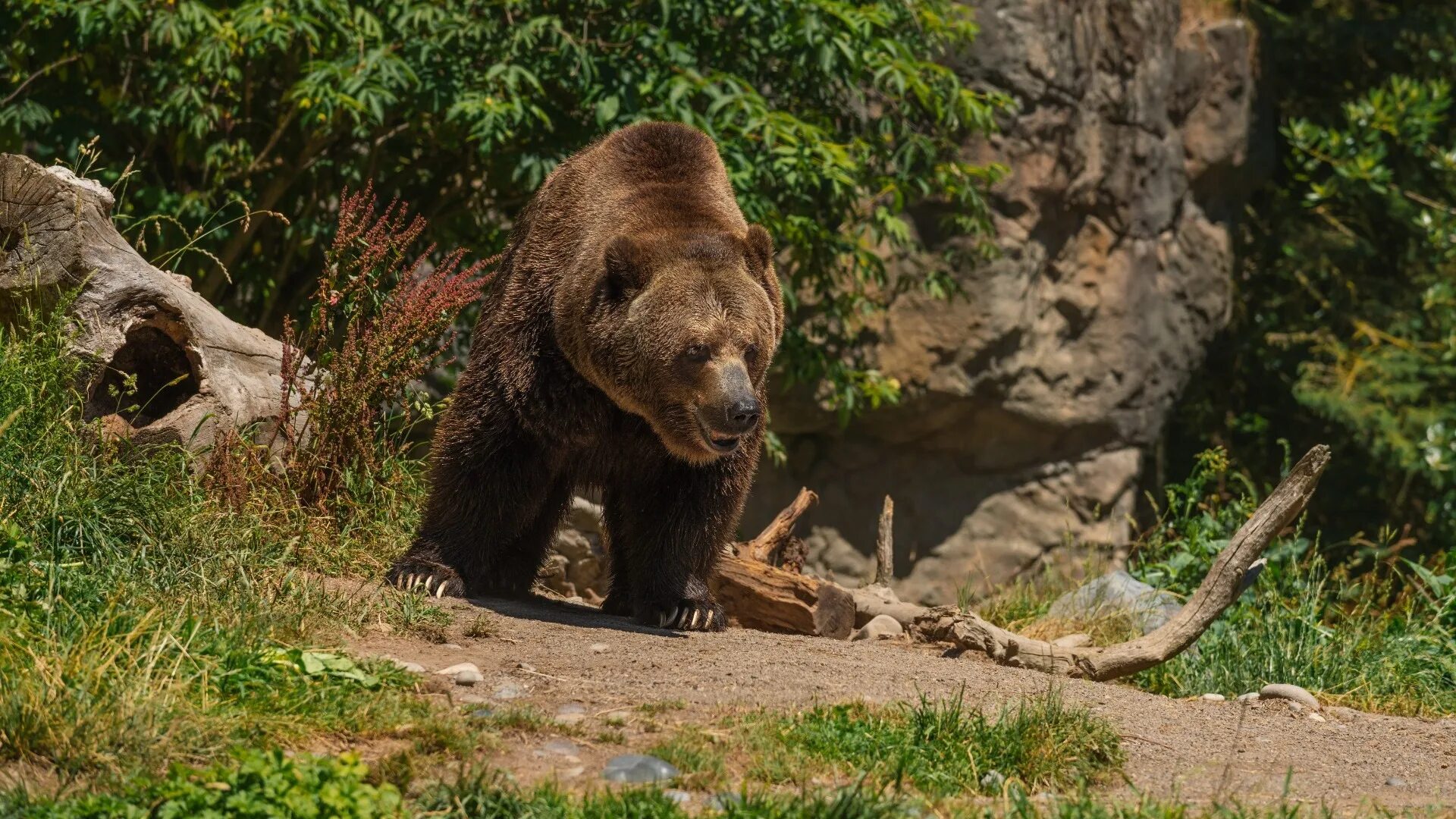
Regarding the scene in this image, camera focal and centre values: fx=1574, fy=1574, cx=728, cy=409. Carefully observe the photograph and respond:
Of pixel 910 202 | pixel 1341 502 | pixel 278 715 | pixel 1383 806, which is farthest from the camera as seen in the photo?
pixel 1341 502

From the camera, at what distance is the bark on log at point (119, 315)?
5691 millimetres

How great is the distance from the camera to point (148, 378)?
625cm

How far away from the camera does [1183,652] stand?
6578mm

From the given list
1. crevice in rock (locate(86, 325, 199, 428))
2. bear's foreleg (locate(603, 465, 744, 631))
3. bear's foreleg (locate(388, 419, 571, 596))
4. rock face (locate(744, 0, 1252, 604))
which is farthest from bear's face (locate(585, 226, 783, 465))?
rock face (locate(744, 0, 1252, 604))

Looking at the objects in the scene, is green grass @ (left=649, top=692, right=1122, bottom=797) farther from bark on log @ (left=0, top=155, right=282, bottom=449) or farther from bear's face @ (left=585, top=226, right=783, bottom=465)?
bark on log @ (left=0, top=155, right=282, bottom=449)

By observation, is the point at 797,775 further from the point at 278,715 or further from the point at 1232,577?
the point at 1232,577

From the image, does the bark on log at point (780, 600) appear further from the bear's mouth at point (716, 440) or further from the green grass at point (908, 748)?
the green grass at point (908, 748)

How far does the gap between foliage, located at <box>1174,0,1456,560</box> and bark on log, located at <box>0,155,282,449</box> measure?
877 centimetres

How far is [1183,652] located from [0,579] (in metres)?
4.53

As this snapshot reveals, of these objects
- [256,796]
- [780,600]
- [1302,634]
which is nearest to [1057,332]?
[1302,634]

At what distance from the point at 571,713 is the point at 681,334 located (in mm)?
1734

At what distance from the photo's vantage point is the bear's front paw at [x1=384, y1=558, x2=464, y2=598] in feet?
19.0

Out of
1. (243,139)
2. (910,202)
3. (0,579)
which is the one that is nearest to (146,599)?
(0,579)

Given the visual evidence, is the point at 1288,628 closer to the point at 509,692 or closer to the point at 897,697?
the point at 897,697
